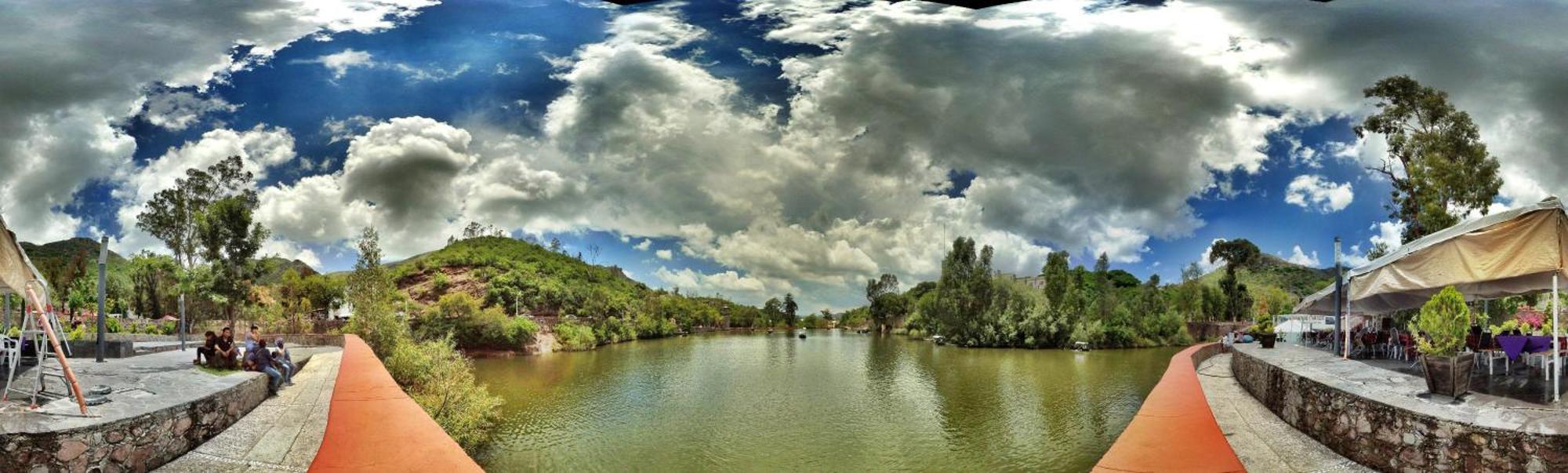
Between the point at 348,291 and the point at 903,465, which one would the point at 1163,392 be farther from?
the point at 348,291

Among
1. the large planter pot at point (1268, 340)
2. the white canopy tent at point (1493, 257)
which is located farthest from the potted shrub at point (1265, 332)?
the white canopy tent at point (1493, 257)

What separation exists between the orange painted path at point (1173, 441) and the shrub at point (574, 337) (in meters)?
32.5

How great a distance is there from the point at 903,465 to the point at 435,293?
3357 centimetres

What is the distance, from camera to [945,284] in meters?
43.3

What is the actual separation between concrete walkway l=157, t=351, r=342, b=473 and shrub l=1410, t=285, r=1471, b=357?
9.16m

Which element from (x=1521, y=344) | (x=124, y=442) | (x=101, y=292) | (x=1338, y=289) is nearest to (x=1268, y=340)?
(x=1338, y=289)

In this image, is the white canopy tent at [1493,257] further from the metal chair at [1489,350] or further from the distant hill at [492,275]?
the distant hill at [492,275]

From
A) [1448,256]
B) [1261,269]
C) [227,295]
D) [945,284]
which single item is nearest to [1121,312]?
[1261,269]

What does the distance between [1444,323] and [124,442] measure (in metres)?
9.79

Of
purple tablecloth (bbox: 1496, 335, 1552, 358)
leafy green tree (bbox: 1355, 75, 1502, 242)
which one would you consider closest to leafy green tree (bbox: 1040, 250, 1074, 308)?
leafy green tree (bbox: 1355, 75, 1502, 242)

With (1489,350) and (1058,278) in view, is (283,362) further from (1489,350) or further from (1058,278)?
(1058,278)

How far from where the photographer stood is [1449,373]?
5.46 m

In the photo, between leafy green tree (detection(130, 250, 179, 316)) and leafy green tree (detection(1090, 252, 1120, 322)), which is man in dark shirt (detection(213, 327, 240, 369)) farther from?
leafy green tree (detection(1090, 252, 1120, 322))

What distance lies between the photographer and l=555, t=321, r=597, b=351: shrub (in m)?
36.4
